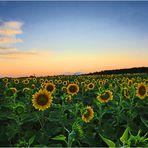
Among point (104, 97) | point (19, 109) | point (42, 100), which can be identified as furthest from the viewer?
point (104, 97)

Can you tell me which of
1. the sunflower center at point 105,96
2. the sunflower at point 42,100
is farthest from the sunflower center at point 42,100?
the sunflower center at point 105,96

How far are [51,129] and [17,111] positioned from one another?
27.7 inches

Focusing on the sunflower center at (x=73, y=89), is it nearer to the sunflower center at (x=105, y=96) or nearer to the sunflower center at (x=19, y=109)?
the sunflower center at (x=105, y=96)

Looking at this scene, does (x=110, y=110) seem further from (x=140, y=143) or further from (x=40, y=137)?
(x=140, y=143)

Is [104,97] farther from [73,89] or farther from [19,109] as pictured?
[19,109]

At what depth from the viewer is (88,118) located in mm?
5730

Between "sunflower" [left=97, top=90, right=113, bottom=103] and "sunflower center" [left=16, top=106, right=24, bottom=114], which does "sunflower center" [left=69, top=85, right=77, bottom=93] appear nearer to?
"sunflower" [left=97, top=90, right=113, bottom=103]

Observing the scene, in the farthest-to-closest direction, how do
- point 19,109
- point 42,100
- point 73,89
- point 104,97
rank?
point 73,89
point 104,97
point 42,100
point 19,109

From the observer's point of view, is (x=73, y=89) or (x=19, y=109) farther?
A: (x=73, y=89)

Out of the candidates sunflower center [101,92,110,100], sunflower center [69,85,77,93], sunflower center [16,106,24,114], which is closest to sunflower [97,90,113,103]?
sunflower center [101,92,110,100]

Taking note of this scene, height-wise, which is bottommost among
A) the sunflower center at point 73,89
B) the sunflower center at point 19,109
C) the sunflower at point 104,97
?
the sunflower center at point 19,109

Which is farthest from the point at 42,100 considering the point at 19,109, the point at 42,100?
the point at 19,109

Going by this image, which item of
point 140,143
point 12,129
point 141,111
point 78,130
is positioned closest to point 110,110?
point 141,111

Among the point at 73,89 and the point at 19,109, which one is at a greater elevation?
the point at 73,89
